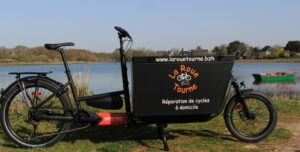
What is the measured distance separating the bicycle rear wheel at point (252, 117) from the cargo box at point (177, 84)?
0.44 metres

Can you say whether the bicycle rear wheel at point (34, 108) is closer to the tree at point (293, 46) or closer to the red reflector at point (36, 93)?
the red reflector at point (36, 93)

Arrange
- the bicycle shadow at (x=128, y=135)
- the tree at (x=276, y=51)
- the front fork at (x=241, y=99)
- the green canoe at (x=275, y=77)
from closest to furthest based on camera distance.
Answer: the front fork at (x=241, y=99)
the bicycle shadow at (x=128, y=135)
the green canoe at (x=275, y=77)
the tree at (x=276, y=51)

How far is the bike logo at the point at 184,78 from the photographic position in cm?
484

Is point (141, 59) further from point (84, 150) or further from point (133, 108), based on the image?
point (84, 150)

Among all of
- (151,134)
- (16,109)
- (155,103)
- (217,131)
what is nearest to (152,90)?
(155,103)

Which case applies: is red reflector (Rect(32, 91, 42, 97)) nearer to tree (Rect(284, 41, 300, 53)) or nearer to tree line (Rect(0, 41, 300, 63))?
tree line (Rect(0, 41, 300, 63))

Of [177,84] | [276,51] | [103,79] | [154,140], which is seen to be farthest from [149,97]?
[276,51]

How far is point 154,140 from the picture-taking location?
5395mm

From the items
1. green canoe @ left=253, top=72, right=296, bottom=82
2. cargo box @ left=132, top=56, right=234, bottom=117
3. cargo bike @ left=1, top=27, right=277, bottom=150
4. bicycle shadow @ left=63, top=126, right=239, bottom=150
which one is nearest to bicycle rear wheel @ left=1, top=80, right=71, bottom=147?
cargo bike @ left=1, top=27, right=277, bottom=150

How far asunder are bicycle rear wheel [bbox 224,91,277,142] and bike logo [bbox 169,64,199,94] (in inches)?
29.9

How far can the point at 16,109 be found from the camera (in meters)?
6.70

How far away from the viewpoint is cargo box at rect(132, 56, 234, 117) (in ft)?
15.8

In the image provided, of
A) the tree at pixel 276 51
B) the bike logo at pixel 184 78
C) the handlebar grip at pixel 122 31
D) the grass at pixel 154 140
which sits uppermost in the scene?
the handlebar grip at pixel 122 31

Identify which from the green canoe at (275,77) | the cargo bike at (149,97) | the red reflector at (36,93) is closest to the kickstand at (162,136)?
the cargo bike at (149,97)
